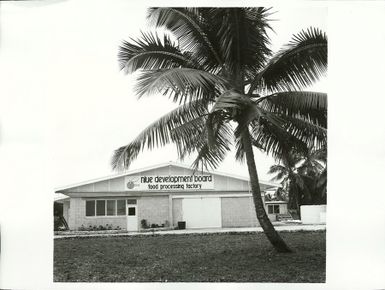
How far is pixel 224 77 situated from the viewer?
8844 mm

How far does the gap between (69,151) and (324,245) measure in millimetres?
4280

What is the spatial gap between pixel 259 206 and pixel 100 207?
639 centimetres

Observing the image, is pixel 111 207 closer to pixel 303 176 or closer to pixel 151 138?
pixel 151 138

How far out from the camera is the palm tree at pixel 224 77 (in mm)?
8234

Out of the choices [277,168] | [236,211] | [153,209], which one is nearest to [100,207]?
[153,209]

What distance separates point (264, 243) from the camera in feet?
30.4

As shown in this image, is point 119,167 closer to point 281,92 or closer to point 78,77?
point 78,77

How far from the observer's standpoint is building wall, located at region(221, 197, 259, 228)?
11.4 meters

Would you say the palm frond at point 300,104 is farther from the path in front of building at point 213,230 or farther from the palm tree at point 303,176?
the path in front of building at point 213,230

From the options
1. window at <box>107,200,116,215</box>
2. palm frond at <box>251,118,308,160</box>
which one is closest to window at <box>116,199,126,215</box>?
window at <box>107,200,116,215</box>

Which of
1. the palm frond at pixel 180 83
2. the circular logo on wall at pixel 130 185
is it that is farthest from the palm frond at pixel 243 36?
the circular logo on wall at pixel 130 185
